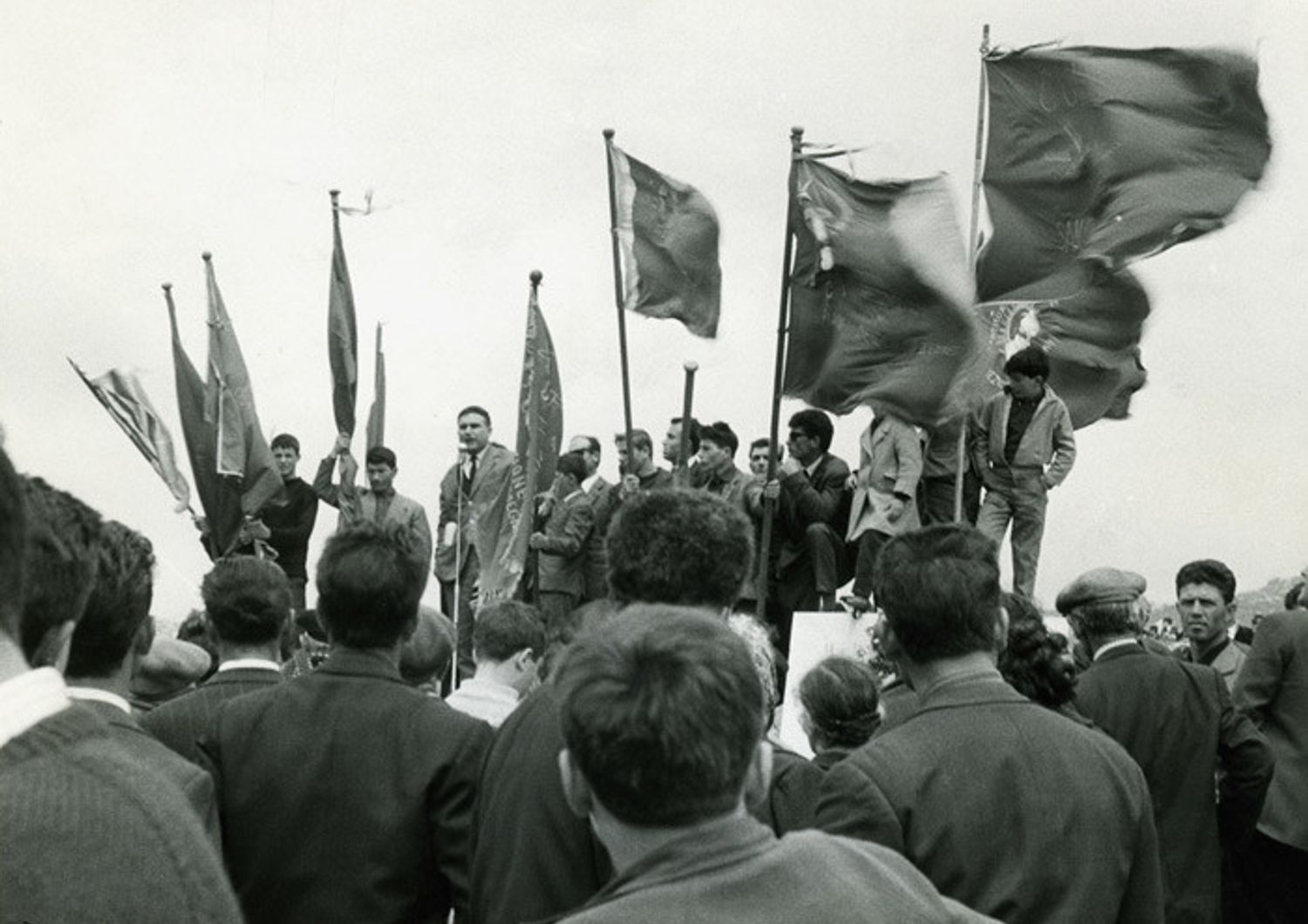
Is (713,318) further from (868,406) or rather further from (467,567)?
(467,567)

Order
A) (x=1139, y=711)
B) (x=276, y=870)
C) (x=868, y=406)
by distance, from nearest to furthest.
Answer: (x=276, y=870)
(x=1139, y=711)
(x=868, y=406)

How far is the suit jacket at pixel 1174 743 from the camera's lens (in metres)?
6.03

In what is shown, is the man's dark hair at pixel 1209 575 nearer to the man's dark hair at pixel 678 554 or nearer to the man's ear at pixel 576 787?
the man's dark hair at pixel 678 554

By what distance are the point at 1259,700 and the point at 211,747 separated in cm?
439

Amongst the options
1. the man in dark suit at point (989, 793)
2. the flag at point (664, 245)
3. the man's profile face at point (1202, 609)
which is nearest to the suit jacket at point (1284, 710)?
the man's profile face at point (1202, 609)

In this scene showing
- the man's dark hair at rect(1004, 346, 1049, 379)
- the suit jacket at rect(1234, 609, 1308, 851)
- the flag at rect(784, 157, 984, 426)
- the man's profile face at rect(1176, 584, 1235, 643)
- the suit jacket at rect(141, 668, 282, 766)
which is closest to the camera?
the suit jacket at rect(141, 668, 282, 766)

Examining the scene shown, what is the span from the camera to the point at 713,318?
1212 cm

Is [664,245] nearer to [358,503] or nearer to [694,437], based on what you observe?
[694,437]

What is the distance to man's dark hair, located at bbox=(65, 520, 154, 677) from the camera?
3.68 m

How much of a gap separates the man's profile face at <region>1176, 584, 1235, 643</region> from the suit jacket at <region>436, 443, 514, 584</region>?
5.91 m

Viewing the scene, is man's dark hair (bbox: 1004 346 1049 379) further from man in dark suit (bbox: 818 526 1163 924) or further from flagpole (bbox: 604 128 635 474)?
man in dark suit (bbox: 818 526 1163 924)

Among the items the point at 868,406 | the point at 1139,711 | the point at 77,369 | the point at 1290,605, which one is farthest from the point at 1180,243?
the point at 77,369

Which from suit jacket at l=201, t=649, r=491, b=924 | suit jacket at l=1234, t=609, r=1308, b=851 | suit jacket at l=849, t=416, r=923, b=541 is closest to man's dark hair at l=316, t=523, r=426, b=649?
suit jacket at l=201, t=649, r=491, b=924

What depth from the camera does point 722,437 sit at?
12.3m
